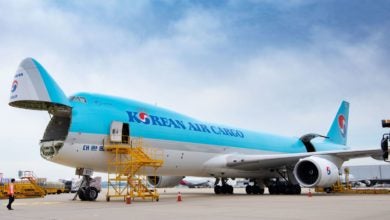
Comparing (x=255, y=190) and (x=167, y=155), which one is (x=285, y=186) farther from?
(x=167, y=155)

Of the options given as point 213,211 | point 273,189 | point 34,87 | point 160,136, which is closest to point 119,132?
point 160,136

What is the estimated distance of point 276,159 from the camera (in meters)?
19.9

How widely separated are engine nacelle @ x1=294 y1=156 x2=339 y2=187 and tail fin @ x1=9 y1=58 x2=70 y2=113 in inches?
415

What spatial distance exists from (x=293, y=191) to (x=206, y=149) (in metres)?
5.16

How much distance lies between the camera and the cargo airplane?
1423cm

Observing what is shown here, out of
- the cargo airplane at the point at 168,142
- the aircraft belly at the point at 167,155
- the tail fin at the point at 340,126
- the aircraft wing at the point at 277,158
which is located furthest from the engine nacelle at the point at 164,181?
the tail fin at the point at 340,126

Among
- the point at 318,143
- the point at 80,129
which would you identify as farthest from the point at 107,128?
the point at 318,143

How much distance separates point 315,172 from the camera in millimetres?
19266

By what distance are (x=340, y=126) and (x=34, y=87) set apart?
74.0ft

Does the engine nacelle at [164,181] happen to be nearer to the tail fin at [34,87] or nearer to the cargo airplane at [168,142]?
the cargo airplane at [168,142]

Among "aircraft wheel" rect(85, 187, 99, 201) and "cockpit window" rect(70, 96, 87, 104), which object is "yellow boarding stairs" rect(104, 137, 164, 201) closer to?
"aircraft wheel" rect(85, 187, 99, 201)

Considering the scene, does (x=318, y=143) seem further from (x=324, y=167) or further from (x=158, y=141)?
(x=158, y=141)

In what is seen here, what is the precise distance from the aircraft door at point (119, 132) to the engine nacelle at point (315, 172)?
784 centimetres

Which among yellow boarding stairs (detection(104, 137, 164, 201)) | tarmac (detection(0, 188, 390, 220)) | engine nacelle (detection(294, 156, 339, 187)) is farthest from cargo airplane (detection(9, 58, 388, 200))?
tarmac (detection(0, 188, 390, 220))
